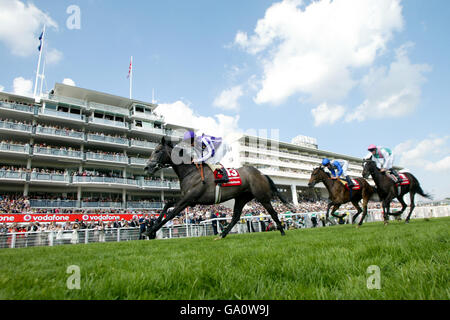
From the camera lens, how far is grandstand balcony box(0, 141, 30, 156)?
32.3 metres

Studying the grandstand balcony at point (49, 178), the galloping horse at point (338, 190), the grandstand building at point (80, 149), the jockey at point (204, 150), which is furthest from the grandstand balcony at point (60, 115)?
the galloping horse at point (338, 190)

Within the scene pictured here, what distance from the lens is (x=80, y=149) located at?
39.0 meters

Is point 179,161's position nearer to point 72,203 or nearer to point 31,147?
point 72,203

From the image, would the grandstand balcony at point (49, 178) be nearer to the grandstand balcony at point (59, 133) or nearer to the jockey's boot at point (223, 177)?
the grandstand balcony at point (59, 133)

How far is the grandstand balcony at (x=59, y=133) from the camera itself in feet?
115

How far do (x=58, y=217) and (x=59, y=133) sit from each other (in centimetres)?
1533

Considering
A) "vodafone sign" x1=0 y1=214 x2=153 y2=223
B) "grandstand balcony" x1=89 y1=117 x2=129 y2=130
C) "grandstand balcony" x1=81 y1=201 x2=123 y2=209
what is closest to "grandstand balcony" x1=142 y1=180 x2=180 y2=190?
"grandstand balcony" x1=81 y1=201 x2=123 y2=209

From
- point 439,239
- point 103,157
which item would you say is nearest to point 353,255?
point 439,239

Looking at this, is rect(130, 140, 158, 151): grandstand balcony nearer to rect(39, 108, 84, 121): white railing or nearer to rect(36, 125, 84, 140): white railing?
rect(36, 125, 84, 140): white railing

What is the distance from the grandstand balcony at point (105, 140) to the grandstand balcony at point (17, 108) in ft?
24.1

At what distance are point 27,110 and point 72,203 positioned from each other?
1413 cm

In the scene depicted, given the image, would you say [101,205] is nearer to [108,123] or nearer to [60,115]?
[108,123]

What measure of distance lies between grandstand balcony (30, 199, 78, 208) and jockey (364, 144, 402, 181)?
33.5 metres
